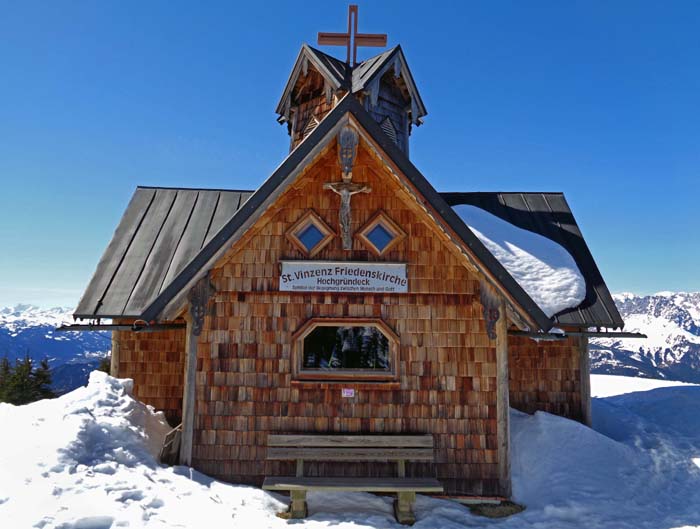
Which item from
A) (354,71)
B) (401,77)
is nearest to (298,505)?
(354,71)

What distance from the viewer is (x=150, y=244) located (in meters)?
10.1

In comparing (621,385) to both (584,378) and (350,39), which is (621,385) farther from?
(350,39)

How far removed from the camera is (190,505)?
588 centimetres

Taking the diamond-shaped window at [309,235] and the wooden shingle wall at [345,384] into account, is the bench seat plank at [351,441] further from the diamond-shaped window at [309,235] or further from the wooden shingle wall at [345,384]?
the diamond-shaped window at [309,235]

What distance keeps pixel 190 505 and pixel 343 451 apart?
7.85 ft

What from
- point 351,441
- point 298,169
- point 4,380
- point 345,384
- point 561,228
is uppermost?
point 298,169

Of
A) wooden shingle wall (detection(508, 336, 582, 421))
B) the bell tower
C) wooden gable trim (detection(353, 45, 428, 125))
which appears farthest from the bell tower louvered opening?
wooden shingle wall (detection(508, 336, 582, 421))

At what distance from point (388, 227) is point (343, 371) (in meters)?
2.67

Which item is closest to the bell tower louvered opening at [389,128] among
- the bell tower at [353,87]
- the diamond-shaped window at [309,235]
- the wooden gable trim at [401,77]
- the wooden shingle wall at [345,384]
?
the bell tower at [353,87]

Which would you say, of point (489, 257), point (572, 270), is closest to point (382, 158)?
point (489, 257)

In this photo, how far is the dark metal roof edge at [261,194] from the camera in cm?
696

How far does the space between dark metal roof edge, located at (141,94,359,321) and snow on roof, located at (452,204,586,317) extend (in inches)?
197

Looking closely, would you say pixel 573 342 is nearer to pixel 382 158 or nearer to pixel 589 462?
pixel 589 462

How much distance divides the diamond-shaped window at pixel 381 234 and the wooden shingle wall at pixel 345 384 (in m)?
0.13
